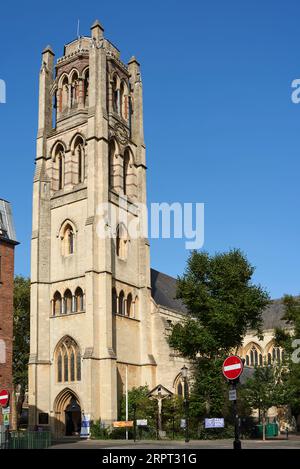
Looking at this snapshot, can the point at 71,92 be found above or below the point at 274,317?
above

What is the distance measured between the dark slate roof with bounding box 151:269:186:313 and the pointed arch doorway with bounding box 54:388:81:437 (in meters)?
14.8

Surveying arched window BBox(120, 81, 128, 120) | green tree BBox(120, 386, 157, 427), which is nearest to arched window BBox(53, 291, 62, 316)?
green tree BBox(120, 386, 157, 427)

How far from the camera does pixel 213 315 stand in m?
46.7

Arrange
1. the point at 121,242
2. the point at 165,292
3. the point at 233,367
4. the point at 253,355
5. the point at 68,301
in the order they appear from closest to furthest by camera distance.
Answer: the point at 233,367 → the point at 68,301 → the point at 121,242 → the point at 165,292 → the point at 253,355

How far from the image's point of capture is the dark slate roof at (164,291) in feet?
211

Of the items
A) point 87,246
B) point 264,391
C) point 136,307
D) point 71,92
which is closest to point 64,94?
point 71,92

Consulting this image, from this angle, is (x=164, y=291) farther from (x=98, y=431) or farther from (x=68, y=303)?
(x=98, y=431)

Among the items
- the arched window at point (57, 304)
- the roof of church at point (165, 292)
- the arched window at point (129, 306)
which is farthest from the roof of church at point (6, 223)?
the roof of church at point (165, 292)

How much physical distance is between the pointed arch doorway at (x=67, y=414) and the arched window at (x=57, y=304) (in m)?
6.48

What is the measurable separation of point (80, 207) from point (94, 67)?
1282cm

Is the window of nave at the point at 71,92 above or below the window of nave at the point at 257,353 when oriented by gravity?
above

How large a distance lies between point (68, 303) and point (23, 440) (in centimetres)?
2535

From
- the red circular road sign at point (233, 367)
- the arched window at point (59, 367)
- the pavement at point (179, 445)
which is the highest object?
the red circular road sign at point (233, 367)

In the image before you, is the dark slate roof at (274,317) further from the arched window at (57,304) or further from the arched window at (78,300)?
the arched window at (78,300)
